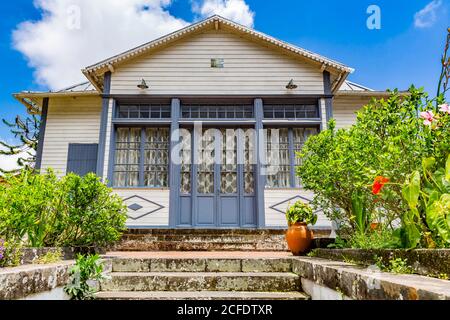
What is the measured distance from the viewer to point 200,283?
3.33 metres

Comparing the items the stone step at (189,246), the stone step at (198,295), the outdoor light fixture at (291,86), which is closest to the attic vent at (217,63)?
the outdoor light fixture at (291,86)

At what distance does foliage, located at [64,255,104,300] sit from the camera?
2797 millimetres

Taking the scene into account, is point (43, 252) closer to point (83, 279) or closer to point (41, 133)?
point (83, 279)

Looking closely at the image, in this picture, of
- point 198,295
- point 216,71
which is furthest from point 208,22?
point 198,295

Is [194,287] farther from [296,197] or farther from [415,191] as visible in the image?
[296,197]

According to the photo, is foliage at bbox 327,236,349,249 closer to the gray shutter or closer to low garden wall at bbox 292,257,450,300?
low garden wall at bbox 292,257,450,300

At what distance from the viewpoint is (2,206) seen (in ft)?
10.2

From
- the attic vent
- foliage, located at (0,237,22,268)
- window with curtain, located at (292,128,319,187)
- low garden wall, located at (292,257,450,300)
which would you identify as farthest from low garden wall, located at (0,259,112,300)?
the attic vent

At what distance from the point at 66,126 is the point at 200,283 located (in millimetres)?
7263

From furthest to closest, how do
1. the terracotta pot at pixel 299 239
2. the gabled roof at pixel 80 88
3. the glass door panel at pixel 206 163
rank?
the gabled roof at pixel 80 88 → the glass door panel at pixel 206 163 → the terracotta pot at pixel 299 239

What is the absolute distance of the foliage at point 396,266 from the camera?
83.7 inches

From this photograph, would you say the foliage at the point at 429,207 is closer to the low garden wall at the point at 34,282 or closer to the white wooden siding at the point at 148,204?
the low garden wall at the point at 34,282
